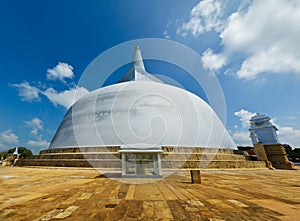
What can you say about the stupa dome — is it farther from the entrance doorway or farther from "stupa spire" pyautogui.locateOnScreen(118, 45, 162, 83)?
"stupa spire" pyautogui.locateOnScreen(118, 45, 162, 83)

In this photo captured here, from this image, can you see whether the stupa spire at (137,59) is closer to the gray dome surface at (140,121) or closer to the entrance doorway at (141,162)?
the gray dome surface at (140,121)

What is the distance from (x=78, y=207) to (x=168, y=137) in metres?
9.45

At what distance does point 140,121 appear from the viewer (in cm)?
1163

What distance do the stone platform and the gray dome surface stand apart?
0.85 metres

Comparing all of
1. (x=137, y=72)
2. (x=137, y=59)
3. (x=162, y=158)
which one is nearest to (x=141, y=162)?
(x=162, y=158)

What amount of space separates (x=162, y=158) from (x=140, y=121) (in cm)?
355

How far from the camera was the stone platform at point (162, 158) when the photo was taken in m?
8.91

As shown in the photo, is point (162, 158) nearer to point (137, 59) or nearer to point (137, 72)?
point (137, 72)

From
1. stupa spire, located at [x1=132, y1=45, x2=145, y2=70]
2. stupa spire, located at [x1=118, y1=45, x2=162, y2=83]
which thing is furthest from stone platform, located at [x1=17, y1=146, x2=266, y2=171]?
stupa spire, located at [x1=132, y1=45, x2=145, y2=70]

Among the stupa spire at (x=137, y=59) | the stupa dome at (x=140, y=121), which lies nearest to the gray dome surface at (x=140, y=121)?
the stupa dome at (x=140, y=121)

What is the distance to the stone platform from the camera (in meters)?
8.91

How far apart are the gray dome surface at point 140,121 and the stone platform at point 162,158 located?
2.79 ft

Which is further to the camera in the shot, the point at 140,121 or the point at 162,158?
the point at 140,121

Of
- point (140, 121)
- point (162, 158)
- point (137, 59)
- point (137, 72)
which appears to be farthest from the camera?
point (137, 59)
